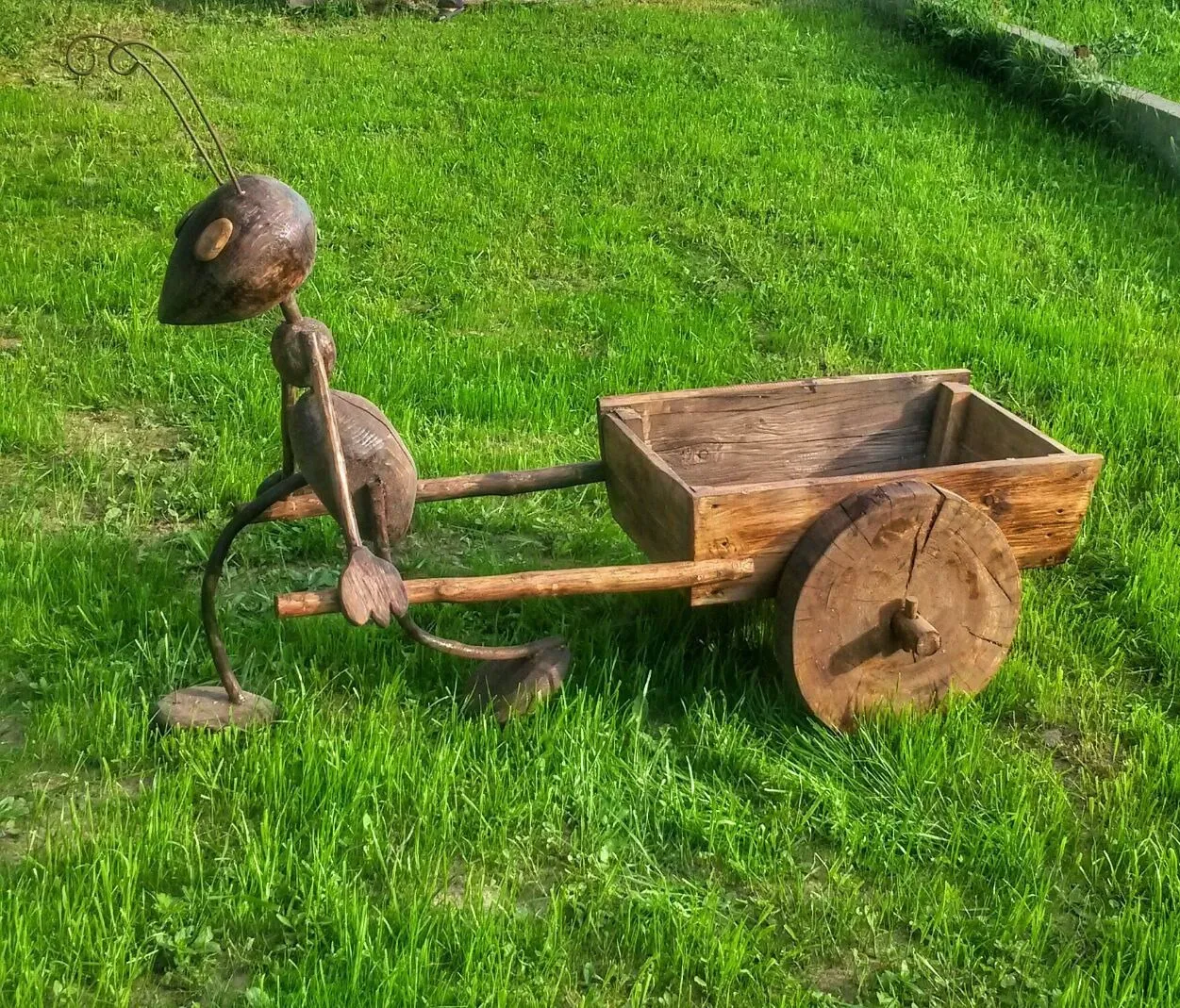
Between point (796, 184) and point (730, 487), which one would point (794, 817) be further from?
point (796, 184)

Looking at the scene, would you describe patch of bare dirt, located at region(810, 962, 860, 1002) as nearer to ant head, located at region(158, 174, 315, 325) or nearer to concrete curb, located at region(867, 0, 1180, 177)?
ant head, located at region(158, 174, 315, 325)

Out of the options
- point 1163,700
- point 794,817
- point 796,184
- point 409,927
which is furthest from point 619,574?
point 796,184

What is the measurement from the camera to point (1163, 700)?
2969 millimetres

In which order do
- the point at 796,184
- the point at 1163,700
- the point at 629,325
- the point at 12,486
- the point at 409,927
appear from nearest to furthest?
the point at 409,927 < the point at 1163,700 < the point at 12,486 < the point at 629,325 < the point at 796,184

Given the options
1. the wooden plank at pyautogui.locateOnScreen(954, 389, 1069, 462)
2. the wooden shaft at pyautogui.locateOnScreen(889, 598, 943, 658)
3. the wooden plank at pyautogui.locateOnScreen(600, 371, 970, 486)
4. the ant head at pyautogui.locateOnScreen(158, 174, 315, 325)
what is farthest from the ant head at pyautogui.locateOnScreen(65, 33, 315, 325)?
the wooden plank at pyautogui.locateOnScreen(954, 389, 1069, 462)

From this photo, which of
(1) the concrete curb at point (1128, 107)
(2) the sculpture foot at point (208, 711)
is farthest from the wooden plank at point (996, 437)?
(1) the concrete curb at point (1128, 107)

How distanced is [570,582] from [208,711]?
0.85 metres

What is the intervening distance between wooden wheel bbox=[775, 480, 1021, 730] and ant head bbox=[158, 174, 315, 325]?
1.22m

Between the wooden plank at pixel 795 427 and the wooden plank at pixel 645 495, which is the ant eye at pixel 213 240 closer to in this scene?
the wooden plank at pixel 645 495

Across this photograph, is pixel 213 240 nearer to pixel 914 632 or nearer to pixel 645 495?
pixel 645 495

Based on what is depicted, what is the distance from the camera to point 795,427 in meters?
3.27

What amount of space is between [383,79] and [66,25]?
10.0 feet

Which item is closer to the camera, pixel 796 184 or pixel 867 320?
pixel 867 320

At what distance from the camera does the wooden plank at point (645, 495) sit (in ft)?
8.56
